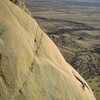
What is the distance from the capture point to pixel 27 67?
18.3 m

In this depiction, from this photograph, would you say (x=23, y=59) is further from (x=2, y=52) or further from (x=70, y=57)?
(x=70, y=57)

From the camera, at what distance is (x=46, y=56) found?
22.3m

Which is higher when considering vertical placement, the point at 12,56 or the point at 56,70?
the point at 12,56

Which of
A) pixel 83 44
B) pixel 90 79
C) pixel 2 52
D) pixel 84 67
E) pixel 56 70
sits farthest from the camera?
pixel 83 44

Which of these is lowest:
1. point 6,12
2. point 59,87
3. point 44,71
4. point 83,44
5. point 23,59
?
point 83,44

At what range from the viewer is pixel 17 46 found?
59.4 ft

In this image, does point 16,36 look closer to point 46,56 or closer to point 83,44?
point 46,56

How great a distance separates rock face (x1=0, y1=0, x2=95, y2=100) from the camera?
16.5 meters

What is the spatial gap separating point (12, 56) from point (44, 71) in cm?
395

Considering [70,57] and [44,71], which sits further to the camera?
[70,57]

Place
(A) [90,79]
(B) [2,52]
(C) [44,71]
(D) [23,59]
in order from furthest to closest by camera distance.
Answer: (A) [90,79] → (C) [44,71] → (D) [23,59] → (B) [2,52]

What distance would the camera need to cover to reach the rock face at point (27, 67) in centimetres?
1645

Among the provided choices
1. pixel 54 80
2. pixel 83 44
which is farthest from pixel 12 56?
pixel 83 44

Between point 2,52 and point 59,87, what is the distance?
6894 millimetres
